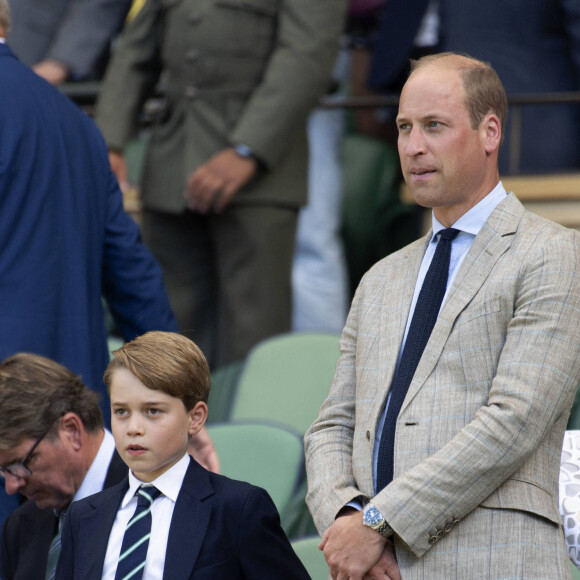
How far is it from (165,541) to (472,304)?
0.70 meters

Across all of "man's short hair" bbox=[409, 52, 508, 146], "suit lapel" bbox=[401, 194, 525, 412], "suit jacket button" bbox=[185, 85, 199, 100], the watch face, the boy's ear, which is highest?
"man's short hair" bbox=[409, 52, 508, 146]

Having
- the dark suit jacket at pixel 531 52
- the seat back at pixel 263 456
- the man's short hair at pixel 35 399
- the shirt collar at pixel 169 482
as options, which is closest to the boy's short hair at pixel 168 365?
the shirt collar at pixel 169 482

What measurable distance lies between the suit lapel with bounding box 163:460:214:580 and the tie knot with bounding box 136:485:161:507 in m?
0.05

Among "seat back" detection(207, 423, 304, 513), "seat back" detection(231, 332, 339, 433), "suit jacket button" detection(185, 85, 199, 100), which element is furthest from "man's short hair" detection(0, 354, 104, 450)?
"suit jacket button" detection(185, 85, 199, 100)

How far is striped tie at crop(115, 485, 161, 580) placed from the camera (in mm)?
2051

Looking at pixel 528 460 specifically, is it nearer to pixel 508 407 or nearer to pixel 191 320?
pixel 508 407

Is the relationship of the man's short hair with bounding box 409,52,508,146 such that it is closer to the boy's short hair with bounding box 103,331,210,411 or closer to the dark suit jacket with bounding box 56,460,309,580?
the boy's short hair with bounding box 103,331,210,411

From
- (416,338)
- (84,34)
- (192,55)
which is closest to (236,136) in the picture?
(192,55)

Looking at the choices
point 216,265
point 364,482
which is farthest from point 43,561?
point 216,265

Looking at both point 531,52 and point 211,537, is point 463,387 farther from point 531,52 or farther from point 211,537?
point 531,52

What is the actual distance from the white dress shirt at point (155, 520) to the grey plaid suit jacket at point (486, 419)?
0.85ft

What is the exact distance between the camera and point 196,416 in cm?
220

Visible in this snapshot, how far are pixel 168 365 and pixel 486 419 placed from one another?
23.3 inches

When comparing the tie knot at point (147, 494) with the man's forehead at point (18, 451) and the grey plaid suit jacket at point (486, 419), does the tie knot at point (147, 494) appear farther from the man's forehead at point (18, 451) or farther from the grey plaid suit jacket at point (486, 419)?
the man's forehead at point (18, 451)
